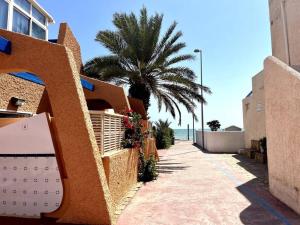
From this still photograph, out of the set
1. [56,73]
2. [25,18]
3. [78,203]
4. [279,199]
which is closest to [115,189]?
[78,203]

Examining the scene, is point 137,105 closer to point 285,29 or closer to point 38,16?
point 38,16

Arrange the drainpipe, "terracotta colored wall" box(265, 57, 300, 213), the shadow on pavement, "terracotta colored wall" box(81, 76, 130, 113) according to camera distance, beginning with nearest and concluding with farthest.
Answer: the shadow on pavement
"terracotta colored wall" box(265, 57, 300, 213)
"terracotta colored wall" box(81, 76, 130, 113)
the drainpipe

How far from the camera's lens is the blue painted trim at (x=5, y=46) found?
235 inches

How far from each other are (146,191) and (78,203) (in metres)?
3.76

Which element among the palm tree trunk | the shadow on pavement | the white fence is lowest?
the shadow on pavement

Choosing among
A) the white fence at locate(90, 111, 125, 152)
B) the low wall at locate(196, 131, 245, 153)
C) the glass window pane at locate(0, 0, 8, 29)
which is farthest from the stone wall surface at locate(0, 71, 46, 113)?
the low wall at locate(196, 131, 245, 153)

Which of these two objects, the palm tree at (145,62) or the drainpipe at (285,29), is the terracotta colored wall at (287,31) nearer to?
the drainpipe at (285,29)

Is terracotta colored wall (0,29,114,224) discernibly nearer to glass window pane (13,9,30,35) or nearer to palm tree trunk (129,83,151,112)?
glass window pane (13,9,30,35)

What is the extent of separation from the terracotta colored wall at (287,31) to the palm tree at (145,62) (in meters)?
4.80

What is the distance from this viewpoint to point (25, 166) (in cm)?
672

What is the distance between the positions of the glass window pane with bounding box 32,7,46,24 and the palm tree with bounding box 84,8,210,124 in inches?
126

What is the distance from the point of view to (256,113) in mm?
19438

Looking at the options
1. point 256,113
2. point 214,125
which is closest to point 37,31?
point 256,113

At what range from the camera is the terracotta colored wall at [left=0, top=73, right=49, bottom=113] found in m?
9.14
